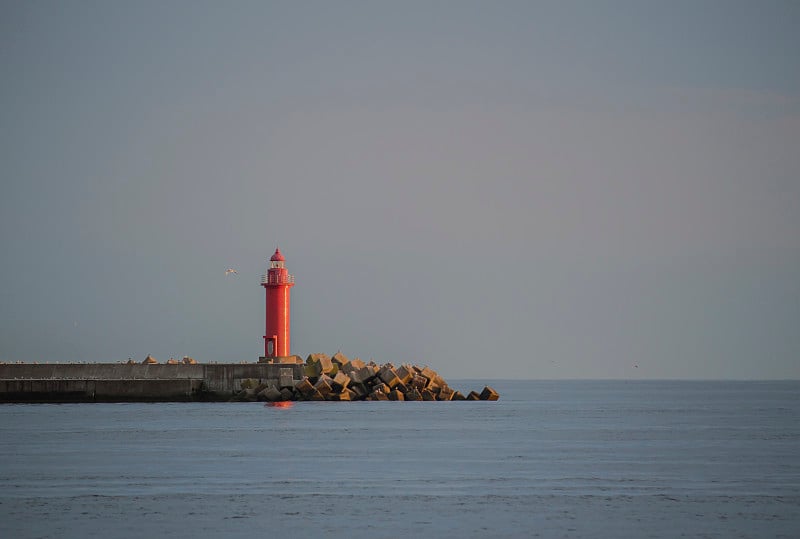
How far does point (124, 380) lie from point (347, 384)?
8.83m

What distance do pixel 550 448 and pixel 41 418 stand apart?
19728 millimetres

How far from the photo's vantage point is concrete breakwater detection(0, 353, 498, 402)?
1853 inches

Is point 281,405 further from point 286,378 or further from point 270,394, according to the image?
point 270,394

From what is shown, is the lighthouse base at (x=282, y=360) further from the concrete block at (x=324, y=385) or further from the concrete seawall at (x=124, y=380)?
the concrete block at (x=324, y=385)

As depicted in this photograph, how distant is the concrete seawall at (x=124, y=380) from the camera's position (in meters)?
47.0

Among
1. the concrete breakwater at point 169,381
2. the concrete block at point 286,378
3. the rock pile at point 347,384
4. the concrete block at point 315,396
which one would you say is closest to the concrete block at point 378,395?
the rock pile at point 347,384

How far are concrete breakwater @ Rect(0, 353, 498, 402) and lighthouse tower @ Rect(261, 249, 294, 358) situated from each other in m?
0.66

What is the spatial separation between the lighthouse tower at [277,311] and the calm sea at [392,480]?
995 centimetres

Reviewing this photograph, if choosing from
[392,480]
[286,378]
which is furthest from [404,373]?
[392,480]

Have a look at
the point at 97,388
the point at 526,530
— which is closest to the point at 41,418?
the point at 97,388

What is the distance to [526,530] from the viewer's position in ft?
52.8

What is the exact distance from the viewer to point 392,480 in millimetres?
21688

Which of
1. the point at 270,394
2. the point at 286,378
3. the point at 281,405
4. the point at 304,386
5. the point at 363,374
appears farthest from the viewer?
the point at 281,405

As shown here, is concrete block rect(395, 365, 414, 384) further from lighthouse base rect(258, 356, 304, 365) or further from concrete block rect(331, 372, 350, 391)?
lighthouse base rect(258, 356, 304, 365)
